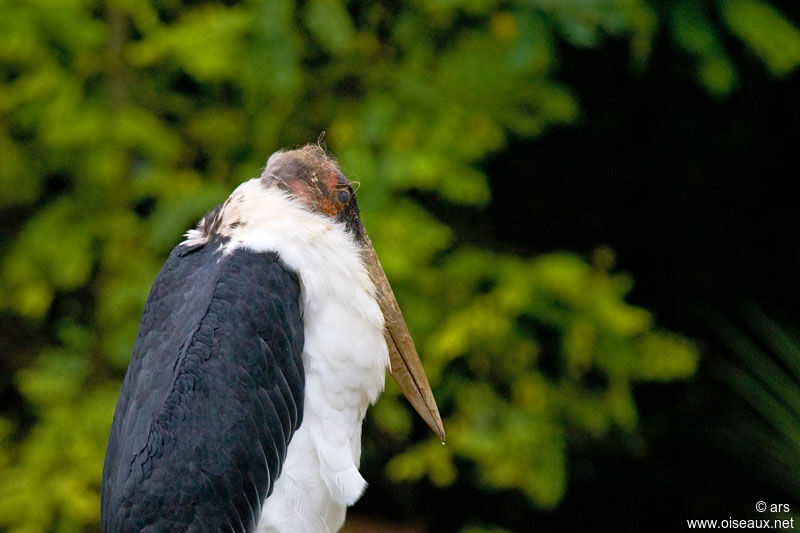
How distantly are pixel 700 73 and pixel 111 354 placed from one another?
2.28 meters

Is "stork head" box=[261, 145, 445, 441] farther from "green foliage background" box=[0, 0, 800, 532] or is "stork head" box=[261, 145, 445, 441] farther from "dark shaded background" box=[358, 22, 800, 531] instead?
"dark shaded background" box=[358, 22, 800, 531]

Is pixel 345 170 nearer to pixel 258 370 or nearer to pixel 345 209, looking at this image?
pixel 345 209

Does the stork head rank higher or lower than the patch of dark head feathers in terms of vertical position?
lower

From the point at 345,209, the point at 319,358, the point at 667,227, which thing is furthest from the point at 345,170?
the point at 667,227

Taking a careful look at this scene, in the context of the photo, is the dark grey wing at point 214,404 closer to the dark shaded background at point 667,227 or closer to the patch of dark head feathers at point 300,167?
the patch of dark head feathers at point 300,167

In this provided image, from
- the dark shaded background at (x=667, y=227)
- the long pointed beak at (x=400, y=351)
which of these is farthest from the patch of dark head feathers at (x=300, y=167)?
the dark shaded background at (x=667, y=227)

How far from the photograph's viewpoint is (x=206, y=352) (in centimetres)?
174

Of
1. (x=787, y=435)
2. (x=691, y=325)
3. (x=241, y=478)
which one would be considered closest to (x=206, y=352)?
(x=241, y=478)

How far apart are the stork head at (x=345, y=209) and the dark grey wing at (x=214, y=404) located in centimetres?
23

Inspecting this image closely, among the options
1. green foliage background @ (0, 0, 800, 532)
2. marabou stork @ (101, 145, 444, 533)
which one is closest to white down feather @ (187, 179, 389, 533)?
marabou stork @ (101, 145, 444, 533)

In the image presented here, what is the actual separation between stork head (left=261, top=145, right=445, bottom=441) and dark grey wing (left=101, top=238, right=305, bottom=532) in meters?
0.23

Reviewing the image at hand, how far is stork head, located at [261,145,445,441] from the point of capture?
2.03 metres

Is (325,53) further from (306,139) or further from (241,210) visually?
(241,210)

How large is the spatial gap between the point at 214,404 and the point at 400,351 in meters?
0.57
